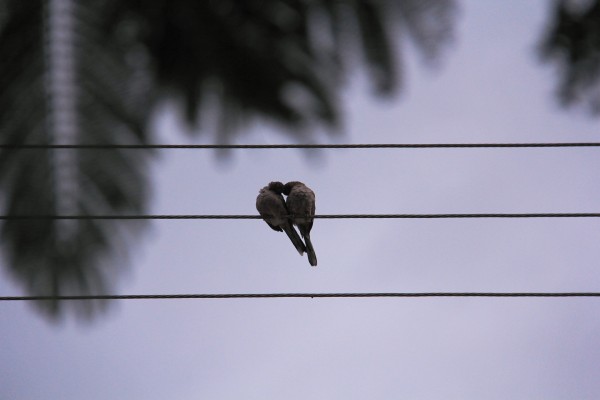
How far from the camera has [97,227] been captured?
7.39 feet

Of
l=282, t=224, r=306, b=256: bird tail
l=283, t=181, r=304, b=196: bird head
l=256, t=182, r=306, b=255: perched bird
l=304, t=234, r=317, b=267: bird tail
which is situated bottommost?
l=304, t=234, r=317, b=267: bird tail

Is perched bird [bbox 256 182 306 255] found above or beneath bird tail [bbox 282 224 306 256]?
above

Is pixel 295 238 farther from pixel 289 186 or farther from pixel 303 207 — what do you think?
pixel 289 186

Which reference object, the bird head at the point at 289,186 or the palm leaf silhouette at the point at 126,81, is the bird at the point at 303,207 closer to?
the bird head at the point at 289,186

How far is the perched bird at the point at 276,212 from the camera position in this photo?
770 cm

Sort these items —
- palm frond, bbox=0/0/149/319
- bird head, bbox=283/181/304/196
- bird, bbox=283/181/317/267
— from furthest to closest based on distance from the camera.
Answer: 1. bird head, bbox=283/181/304/196
2. bird, bbox=283/181/317/267
3. palm frond, bbox=0/0/149/319

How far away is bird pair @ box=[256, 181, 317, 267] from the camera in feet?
25.2

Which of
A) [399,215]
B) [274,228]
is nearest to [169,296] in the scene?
[399,215]

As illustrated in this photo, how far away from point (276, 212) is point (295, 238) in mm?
311

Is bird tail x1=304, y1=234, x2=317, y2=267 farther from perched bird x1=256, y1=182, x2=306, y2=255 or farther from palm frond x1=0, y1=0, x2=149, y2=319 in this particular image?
palm frond x1=0, y1=0, x2=149, y2=319

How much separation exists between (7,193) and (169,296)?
255 cm

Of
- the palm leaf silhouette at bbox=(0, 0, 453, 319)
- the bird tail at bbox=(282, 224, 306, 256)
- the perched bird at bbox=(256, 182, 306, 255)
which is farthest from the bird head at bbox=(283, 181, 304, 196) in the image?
the palm leaf silhouette at bbox=(0, 0, 453, 319)

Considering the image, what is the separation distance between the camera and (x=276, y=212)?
770 centimetres

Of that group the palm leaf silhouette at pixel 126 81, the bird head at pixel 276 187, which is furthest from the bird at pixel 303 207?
the palm leaf silhouette at pixel 126 81
